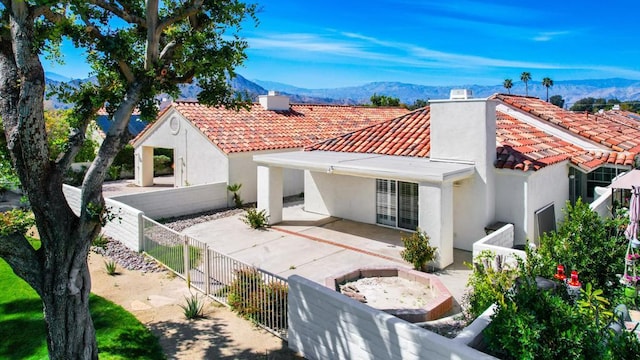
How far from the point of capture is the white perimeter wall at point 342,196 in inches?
806

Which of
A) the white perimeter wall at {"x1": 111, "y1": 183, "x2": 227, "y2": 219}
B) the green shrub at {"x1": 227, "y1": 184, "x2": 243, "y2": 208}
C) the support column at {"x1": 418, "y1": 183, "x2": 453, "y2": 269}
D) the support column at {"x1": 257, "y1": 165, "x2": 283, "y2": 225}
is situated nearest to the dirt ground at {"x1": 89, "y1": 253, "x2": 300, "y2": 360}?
the support column at {"x1": 257, "y1": 165, "x2": 283, "y2": 225}

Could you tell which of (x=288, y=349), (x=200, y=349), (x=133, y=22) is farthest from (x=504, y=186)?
(x=133, y=22)

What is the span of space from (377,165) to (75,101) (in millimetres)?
11262

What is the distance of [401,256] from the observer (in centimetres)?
1537

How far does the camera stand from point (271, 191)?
802 inches

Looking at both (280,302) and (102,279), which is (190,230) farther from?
(280,302)

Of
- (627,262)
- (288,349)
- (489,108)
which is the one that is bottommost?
(288,349)

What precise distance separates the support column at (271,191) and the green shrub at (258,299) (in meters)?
8.71

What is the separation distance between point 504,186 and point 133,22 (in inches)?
531

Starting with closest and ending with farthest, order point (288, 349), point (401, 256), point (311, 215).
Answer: point (288, 349)
point (401, 256)
point (311, 215)

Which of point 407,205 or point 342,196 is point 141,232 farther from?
point 407,205

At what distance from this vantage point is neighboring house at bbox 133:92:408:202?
83.6ft

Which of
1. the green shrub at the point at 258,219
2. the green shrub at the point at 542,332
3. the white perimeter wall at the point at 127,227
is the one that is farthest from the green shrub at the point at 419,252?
the white perimeter wall at the point at 127,227

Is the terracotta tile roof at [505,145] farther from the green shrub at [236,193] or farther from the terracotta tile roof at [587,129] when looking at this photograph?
the green shrub at [236,193]
